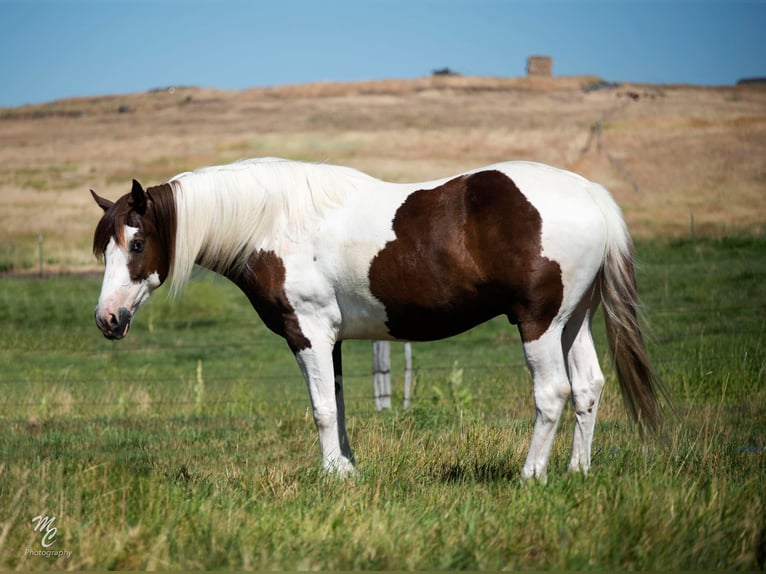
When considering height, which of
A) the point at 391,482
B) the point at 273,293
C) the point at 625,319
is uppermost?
the point at 273,293

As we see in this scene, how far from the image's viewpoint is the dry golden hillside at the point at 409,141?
35.8 meters

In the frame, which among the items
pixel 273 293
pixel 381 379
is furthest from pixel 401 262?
pixel 381 379

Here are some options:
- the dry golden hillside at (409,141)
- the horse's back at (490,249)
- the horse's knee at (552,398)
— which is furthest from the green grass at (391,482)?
the dry golden hillside at (409,141)

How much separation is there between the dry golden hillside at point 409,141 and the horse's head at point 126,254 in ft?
70.5

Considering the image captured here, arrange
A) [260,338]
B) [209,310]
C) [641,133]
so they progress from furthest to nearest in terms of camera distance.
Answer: [641,133], [209,310], [260,338]

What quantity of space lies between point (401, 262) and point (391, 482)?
133 cm

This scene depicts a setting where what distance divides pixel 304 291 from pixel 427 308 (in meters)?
0.80

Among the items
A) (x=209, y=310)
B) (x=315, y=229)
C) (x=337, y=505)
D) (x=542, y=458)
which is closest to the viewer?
(x=337, y=505)

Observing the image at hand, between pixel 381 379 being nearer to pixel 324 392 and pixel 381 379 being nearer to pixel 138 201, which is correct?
pixel 324 392

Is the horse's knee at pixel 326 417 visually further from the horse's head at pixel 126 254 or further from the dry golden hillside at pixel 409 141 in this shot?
the dry golden hillside at pixel 409 141

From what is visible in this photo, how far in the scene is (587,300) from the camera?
5551 millimetres

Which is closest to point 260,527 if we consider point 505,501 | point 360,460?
point 505,501

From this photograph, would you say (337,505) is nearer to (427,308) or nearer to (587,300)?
(427,308)

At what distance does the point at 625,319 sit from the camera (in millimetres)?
5613
